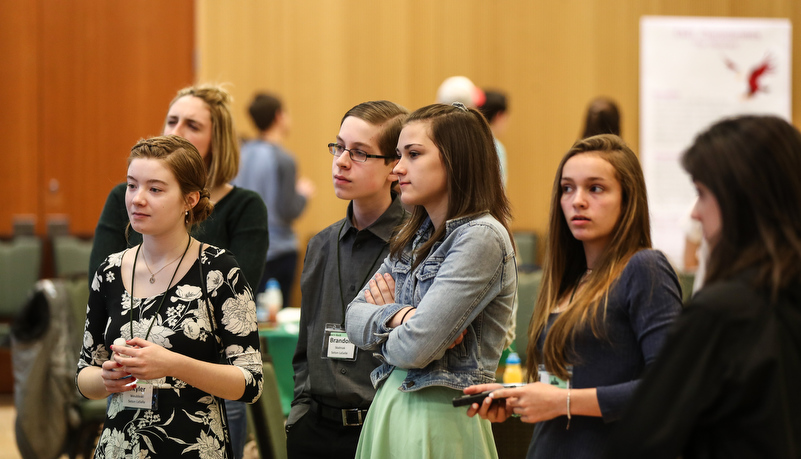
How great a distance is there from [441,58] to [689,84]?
2.07 m

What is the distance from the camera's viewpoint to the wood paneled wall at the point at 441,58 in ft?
20.6

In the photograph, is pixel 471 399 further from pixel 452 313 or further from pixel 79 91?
pixel 79 91

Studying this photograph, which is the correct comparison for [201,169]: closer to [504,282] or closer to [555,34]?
[504,282]

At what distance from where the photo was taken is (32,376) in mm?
3400

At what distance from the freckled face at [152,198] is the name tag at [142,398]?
351mm

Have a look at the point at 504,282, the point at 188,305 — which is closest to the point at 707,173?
the point at 504,282

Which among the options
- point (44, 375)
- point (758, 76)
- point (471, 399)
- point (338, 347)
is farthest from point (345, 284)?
point (758, 76)

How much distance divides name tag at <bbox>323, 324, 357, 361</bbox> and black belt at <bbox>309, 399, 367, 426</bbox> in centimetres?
13

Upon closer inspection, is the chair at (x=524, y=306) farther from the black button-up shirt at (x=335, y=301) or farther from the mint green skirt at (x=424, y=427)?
the mint green skirt at (x=424, y=427)

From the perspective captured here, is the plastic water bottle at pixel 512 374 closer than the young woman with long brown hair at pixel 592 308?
No

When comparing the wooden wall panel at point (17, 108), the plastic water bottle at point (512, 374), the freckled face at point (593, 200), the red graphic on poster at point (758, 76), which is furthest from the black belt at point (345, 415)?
the red graphic on poster at point (758, 76)

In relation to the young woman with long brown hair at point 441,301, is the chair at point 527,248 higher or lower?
lower

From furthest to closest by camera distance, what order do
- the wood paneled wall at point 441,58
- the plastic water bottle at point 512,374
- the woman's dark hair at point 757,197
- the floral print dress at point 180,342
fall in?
the wood paneled wall at point 441,58 < the plastic water bottle at point 512,374 < the floral print dress at point 180,342 < the woman's dark hair at point 757,197

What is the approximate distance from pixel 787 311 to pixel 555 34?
5753mm
